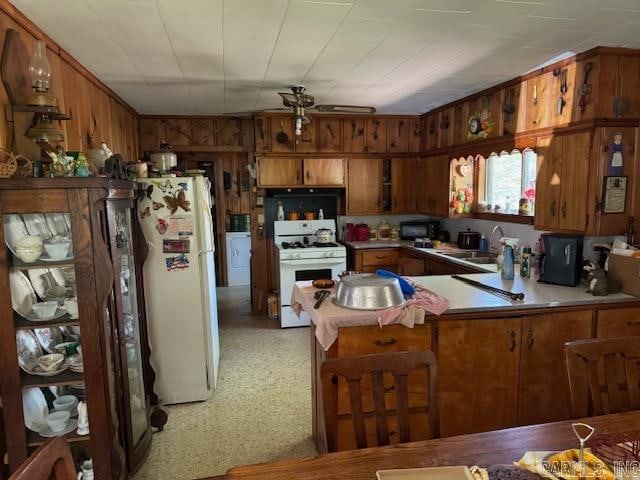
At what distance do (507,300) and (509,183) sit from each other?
6.60 feet

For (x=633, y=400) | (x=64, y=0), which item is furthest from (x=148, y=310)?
(x=633, y=400)

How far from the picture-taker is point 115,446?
2.01 metres

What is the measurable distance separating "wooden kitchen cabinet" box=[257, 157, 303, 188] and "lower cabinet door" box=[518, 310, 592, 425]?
3.13 m

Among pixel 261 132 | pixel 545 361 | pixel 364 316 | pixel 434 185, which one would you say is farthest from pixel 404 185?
pixel 364 316

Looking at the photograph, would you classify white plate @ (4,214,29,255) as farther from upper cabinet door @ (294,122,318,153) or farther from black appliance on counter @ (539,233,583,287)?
upper cabinet door @ (294,122,318,153)

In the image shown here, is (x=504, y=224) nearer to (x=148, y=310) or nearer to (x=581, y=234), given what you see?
(x=581, y=234)

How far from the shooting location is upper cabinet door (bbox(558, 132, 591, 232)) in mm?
2689

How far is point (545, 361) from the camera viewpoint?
240 centimetres

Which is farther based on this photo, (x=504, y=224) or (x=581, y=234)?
(x=504, y=224)

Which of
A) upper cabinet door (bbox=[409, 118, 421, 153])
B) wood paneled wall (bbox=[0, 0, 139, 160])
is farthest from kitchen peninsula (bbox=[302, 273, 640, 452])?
upper cabinet door (bbox=[409, 118, 421, 153])

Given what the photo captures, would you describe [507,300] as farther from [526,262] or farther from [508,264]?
[526,262]

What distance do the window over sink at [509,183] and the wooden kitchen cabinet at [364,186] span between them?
Result: 4.01 feet

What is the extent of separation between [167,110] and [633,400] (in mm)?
4505

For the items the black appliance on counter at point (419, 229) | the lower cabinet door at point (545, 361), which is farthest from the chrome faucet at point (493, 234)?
the lower cabinet door at point (545, 361)
